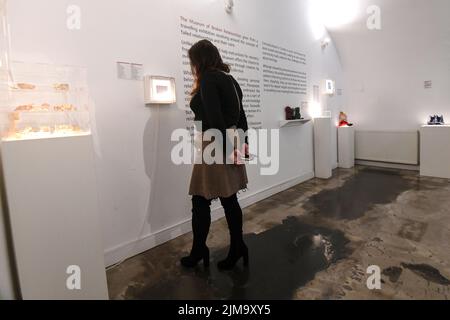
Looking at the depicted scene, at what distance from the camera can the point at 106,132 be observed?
198 centimetres

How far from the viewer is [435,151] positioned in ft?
13.4

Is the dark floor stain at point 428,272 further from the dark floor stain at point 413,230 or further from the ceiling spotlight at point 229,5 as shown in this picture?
the ceiling spotlight at point 229,5

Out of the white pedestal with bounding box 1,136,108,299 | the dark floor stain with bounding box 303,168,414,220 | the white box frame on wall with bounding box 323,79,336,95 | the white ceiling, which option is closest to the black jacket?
the white pedestal with bounding box 1,136,108,299

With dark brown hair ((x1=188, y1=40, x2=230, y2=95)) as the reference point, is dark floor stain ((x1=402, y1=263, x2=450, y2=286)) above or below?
below

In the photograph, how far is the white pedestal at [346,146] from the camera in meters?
4.91

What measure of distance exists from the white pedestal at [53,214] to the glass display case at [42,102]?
98mm

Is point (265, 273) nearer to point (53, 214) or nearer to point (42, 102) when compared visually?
point (53, 214)

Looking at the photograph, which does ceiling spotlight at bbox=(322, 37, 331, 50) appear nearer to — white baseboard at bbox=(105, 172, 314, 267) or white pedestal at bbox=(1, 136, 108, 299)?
white baseboard at bbox=(105, 172, 314, 267)

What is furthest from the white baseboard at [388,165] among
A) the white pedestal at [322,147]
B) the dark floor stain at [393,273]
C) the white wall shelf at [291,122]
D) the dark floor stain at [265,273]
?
the dark floor stain at [393,273]

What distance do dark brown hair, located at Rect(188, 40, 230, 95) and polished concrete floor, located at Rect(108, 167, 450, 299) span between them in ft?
4.03

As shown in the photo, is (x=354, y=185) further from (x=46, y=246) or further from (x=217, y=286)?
(x=46, y=246)

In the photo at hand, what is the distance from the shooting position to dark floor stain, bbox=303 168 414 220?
2.90m

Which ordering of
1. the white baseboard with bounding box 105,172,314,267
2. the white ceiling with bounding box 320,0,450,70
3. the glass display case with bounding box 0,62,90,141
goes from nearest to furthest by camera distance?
the glass display case with bounding box 0,62,90,141 → the white baseboard with bounding box 105,172,314,267 → the white ceiling with bounding box 320,0,450,70
